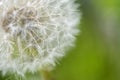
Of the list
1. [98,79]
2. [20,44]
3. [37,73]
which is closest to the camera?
[20,44]

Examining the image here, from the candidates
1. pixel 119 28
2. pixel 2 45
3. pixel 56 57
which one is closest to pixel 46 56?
pixel 56 57

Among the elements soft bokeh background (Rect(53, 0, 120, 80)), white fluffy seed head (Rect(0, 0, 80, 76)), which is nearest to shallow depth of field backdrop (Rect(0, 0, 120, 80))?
soft bokeh background (Rect(53, 0, 120, 80))

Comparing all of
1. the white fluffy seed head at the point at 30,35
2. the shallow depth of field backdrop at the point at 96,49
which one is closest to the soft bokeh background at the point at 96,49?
the shallow depth of field backdrop at the point at 96,49

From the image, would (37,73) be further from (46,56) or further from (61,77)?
(61,77)

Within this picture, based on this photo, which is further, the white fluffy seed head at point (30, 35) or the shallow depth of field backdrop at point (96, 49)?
the shallow depth of field backdrop at point (96, 49)

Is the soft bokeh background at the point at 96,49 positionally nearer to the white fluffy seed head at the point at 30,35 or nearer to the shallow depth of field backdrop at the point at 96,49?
the shallow depth of field backdrop at the point at 96,49

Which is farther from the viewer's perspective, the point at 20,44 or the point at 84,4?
the point at 84,4

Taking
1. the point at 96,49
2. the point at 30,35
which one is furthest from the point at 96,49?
the point at 30,35

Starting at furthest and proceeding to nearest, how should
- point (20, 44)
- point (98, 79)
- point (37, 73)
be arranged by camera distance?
point (98, 79)
point (37, 73)
point (20, 44)
